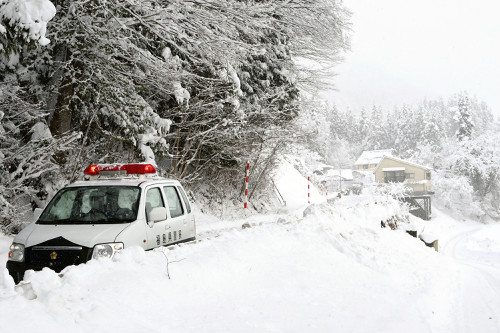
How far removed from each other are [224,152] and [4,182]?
6849 mm

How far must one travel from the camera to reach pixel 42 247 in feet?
16.9

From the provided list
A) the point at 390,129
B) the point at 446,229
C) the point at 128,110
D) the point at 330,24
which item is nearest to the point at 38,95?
the point at 128,110

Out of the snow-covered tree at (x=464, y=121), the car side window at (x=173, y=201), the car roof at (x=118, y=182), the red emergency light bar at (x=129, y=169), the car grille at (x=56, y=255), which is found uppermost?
the snow-covered tree at (x=464, y=121)

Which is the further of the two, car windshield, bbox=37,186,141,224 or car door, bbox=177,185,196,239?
car door, bbox=177,185,196,239

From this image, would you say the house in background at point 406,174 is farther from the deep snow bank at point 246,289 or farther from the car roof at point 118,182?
the car roof at point 118,182

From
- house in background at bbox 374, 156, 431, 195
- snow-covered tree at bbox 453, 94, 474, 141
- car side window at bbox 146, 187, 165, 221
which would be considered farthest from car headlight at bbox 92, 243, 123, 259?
snow-covered tree at bbox 453, 94, 474, 141

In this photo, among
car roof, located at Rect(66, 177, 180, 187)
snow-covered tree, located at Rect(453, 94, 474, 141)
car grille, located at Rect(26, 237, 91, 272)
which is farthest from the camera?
snow-covered tree, located at Rect(453, 94, 474, 141)

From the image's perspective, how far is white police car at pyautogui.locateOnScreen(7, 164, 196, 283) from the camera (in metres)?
5.13

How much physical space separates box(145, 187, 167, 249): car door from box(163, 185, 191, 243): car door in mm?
170

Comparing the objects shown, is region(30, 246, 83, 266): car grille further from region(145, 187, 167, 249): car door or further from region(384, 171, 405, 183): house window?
region(384, 171, 405, 183): house window

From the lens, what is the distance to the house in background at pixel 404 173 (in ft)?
225

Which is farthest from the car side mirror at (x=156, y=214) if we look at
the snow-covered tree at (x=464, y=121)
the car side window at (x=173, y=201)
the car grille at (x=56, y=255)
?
the snow-covered tree at (x=464, y=121)

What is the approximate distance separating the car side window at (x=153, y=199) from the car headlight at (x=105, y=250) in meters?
0.91

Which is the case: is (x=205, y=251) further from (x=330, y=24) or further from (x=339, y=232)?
(x=330, y=24)
